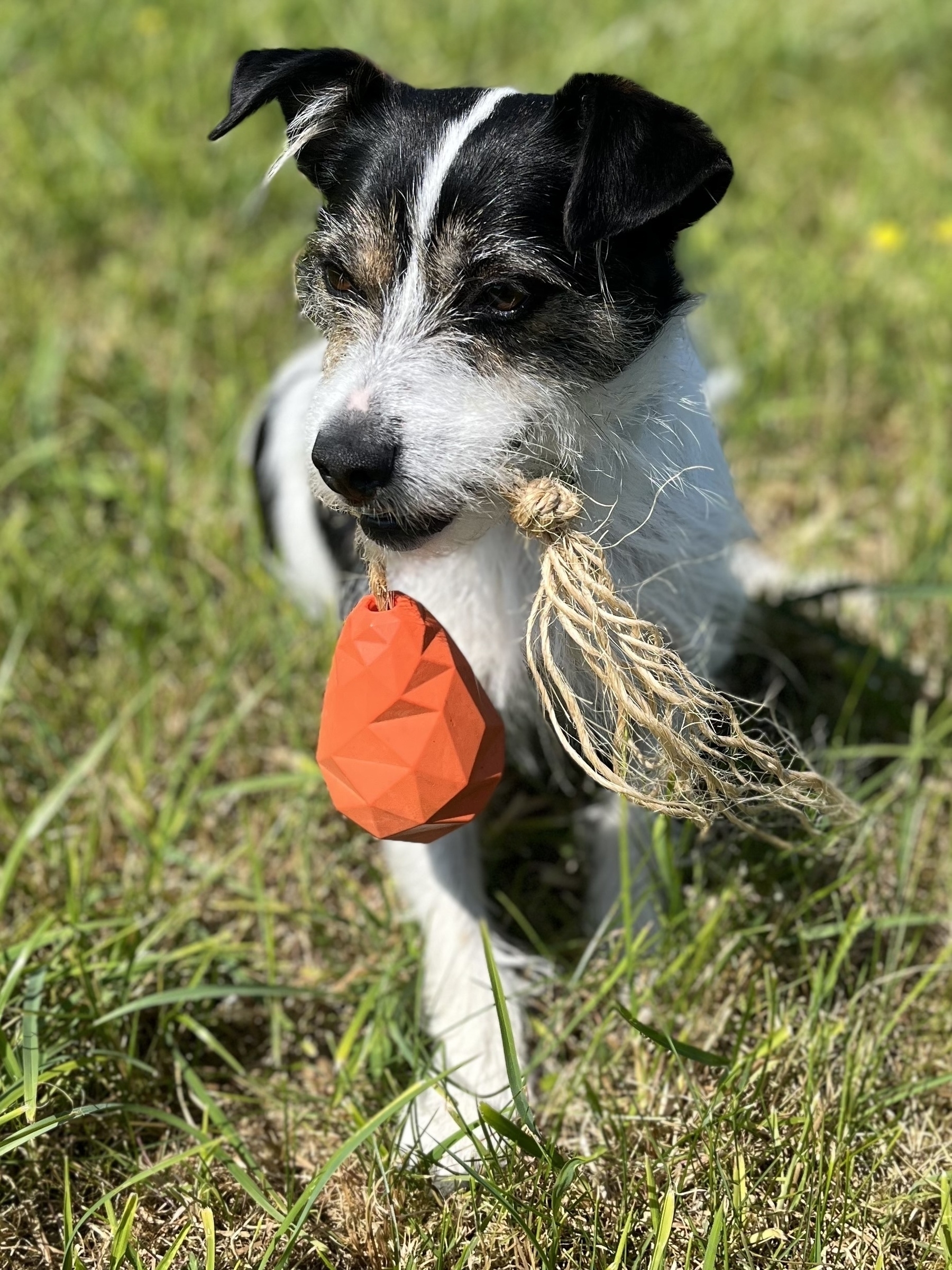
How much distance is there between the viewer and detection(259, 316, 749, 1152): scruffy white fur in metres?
1.96

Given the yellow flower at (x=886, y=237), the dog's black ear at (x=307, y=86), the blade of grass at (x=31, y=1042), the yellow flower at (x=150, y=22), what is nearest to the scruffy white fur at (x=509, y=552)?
the dog's black ear at (x=307, y=86)

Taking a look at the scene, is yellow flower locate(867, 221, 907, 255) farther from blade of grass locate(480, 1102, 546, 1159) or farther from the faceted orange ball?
blade of grass locate(480, 1102, 546, 1159)

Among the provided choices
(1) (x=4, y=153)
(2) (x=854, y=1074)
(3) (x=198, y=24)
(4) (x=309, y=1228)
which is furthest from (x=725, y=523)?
(3) (x=198, y=24)

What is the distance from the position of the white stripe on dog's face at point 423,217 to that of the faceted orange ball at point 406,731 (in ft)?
1.63

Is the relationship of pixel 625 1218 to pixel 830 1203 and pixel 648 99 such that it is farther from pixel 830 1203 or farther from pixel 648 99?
pixel 648 99

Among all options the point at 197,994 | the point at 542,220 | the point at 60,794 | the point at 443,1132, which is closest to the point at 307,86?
the point at 542,220

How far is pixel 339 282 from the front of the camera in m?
2.19

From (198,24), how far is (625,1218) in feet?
16.6

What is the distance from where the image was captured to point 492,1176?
1.97m

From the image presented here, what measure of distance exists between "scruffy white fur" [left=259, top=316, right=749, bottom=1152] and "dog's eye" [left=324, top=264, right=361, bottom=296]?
172 mm

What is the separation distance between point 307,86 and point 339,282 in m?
0.41

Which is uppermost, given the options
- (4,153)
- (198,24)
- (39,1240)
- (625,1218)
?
(198,24)

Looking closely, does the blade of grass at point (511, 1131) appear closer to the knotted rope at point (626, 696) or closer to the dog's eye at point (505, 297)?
the knotted rope at point (626, 696)

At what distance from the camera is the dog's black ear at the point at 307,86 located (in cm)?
222
